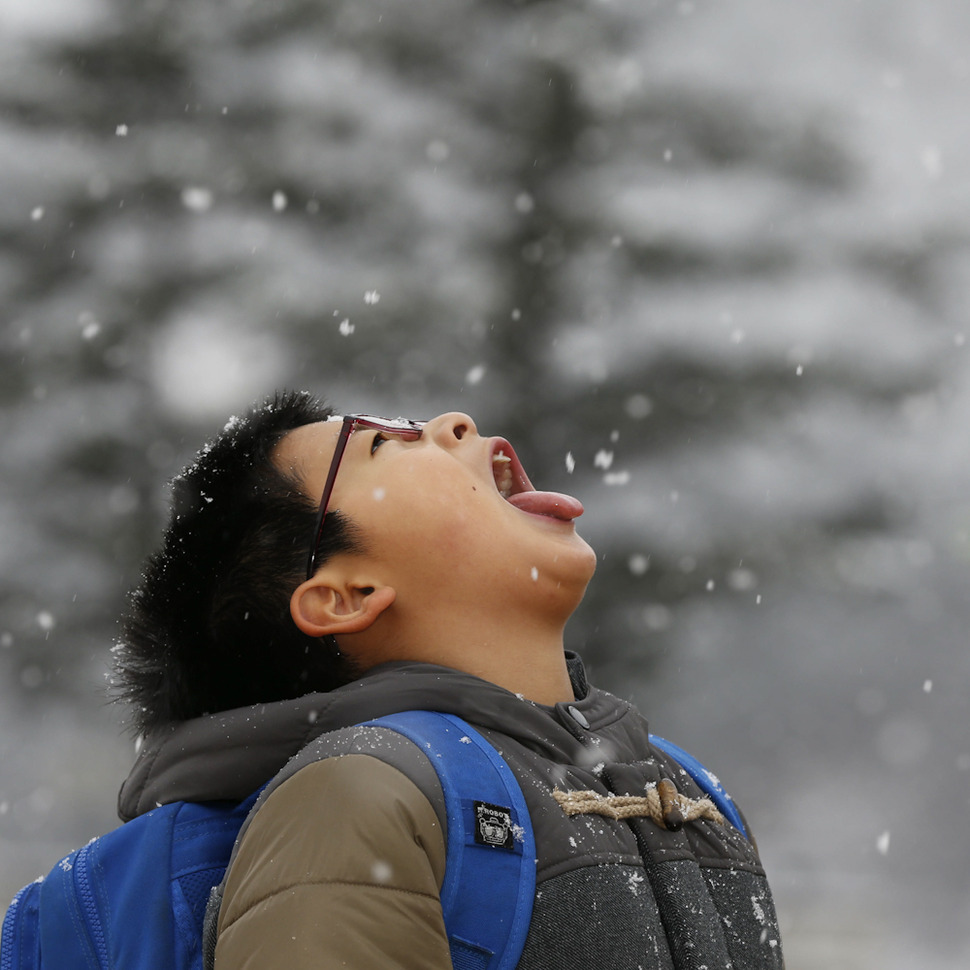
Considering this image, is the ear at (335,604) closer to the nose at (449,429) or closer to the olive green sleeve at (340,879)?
the nose at (449,429)

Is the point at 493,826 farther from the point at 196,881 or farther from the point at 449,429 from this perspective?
the point at 449,429

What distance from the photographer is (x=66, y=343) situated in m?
5.82

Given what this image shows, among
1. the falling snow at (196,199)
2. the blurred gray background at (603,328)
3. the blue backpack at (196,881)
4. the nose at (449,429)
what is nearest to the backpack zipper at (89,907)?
the blue backpack at (196,881)

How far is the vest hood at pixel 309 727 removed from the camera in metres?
1.60

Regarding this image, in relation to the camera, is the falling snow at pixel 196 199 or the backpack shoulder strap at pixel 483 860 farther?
the falling snow at pixel 196 199

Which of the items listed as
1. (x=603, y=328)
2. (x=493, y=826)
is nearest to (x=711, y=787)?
(x=493, y=826)

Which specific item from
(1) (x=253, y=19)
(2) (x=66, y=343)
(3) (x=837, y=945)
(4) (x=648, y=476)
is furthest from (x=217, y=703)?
(1) (x=253, y=19)

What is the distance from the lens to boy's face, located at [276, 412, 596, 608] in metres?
1.85

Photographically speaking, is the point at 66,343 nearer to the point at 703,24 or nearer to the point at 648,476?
the point at 648,476

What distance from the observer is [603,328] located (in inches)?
229

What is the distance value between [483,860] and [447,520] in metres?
0.70

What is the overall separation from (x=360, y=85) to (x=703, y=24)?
2255 millimetres

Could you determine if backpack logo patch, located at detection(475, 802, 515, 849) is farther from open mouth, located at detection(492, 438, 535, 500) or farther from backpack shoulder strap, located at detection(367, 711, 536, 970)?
open mouth, located at detection(492, 438, 535, 500)

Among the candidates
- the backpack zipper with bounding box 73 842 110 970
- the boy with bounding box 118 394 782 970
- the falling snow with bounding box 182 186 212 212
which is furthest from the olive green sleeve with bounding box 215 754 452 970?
the falling snow with bounding box 182 186 212 212
